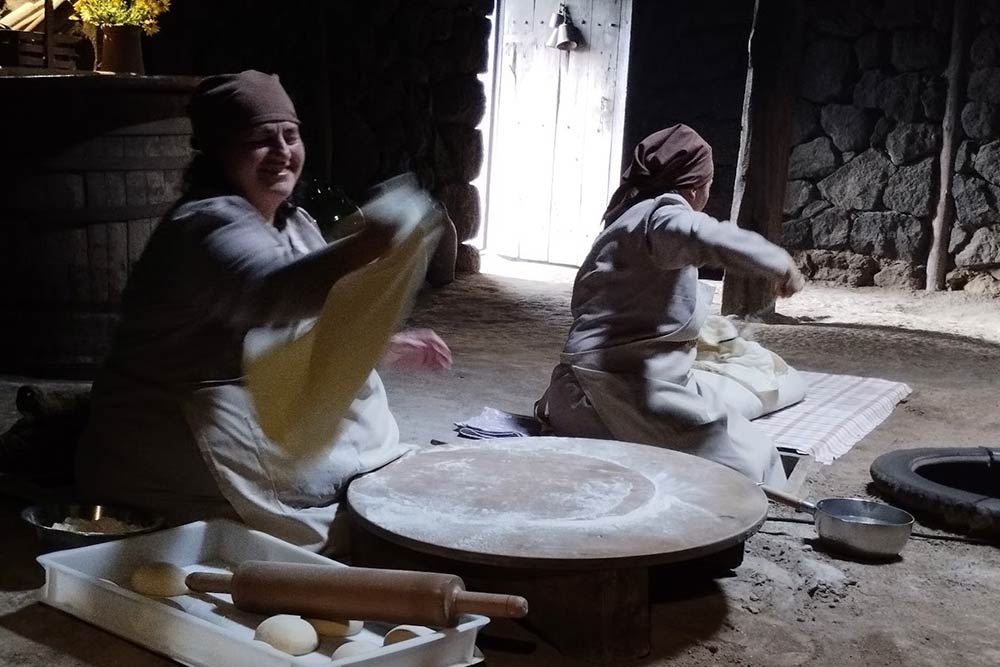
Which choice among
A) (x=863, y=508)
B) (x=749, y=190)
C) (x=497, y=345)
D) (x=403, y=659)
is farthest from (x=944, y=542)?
(x=749, y=190)

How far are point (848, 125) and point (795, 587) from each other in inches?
240

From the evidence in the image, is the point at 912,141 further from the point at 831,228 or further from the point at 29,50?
the point at 29,50

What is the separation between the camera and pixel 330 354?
2.70m

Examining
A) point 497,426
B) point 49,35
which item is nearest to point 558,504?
point 497,426

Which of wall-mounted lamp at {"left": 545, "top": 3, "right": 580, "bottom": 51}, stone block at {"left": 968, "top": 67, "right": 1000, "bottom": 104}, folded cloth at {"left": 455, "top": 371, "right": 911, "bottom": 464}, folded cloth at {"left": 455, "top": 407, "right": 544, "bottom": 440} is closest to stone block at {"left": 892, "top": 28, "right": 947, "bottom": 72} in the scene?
stone block at {"left": 968, "top": 67, "right": 1000, "bottom": 104}

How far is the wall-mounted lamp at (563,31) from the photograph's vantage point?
8.66 m

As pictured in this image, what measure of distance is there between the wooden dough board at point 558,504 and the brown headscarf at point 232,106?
885 millimetres

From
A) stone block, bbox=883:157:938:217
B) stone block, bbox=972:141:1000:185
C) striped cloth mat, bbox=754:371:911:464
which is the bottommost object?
striped cloth mat, bbox=754:371:911:464

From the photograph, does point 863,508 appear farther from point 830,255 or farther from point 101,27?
point 830,255

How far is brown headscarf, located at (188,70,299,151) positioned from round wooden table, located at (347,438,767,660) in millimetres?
887

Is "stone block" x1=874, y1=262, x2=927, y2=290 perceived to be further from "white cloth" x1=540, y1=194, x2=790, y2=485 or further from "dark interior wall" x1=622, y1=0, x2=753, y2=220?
"white cloth" x1=540, y1=194, x2=790, y2=485

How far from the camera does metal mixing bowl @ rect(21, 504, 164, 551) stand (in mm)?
2715

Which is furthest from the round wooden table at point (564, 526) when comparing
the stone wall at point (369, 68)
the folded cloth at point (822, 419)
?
the stone wall at point (369, 68)

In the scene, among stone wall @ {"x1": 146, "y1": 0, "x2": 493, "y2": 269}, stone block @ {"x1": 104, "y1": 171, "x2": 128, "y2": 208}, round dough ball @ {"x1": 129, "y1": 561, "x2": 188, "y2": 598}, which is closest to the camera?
round dough ball @ {"x1": 129, "y1": 561, "x2": 188, "y2": 598}
